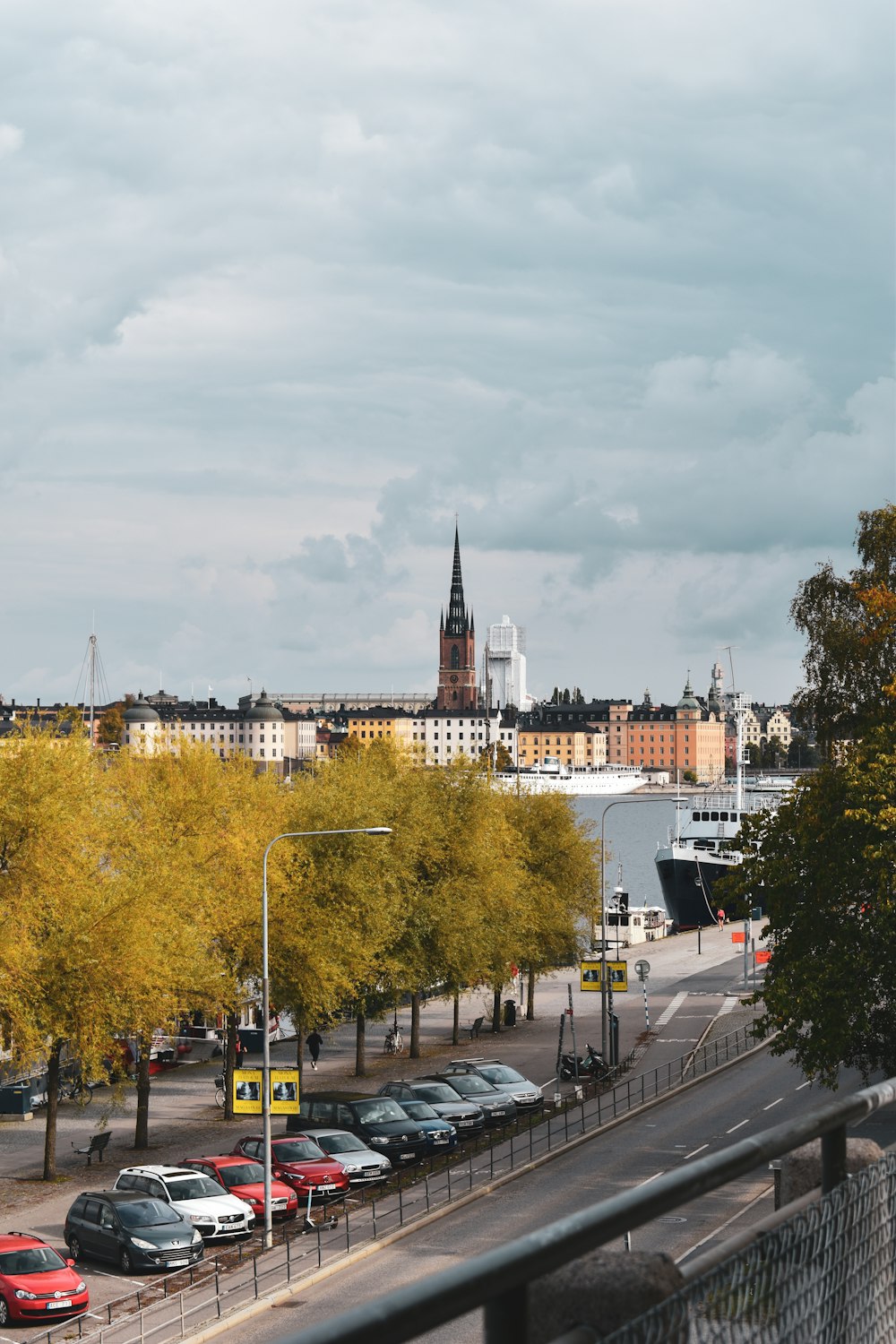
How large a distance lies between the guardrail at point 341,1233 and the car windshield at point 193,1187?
4.68 ft

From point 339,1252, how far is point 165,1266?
10.5 ft

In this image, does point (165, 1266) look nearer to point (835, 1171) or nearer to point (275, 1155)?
point (275, 1155)

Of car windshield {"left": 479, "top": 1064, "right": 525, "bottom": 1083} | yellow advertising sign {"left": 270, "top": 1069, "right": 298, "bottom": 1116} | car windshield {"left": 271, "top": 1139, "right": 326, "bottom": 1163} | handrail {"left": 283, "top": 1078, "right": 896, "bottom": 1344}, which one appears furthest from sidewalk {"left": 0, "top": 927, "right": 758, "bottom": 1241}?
handrail {"left": 283, "top": 1078, "right": 896, "bottom": 1344}

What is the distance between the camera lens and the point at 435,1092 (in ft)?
141

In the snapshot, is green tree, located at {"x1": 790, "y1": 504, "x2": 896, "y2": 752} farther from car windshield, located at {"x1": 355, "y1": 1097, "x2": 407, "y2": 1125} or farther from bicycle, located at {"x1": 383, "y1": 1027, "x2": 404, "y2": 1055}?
bicycle, located at {"x1": 383, "y1": 1027, "x2": 404, "y2": 1055}

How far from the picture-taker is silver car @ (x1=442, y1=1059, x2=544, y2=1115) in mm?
43844

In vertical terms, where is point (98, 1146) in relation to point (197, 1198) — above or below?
below

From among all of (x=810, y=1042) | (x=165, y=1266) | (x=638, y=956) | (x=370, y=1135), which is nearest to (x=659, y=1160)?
(x=810, y=1042)

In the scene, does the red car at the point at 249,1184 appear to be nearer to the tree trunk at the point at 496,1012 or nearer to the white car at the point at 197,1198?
the white car at the point at 197,1198

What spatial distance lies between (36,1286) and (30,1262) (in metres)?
0.55

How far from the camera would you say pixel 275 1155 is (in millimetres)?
35500

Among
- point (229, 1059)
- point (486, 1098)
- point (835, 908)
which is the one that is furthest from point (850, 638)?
point (229, 1059)

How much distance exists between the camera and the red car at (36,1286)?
26.0 metres

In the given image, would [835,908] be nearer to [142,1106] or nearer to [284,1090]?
[284,1090]
